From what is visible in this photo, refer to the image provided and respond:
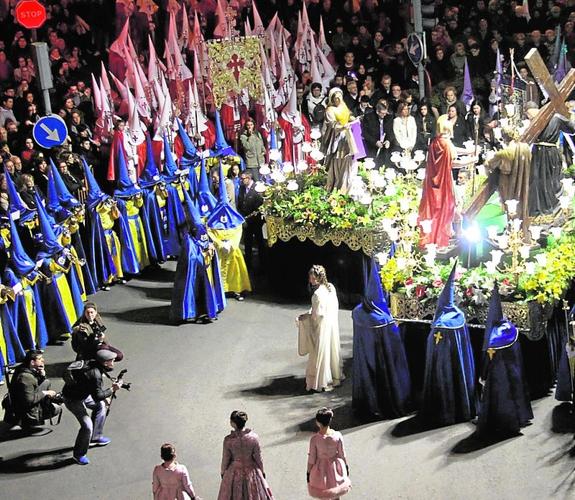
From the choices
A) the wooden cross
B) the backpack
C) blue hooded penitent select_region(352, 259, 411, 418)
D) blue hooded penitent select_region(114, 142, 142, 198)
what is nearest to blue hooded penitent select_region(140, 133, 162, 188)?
blue hooded penitent select_region(114, 142, 142, 198)

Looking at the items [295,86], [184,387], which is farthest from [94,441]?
[295,86]

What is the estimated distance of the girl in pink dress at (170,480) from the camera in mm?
11102

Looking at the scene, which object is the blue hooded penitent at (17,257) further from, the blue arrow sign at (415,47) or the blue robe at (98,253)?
the blue arrow sign at (415,47)

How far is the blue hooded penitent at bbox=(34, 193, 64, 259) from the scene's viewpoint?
17.0 meters

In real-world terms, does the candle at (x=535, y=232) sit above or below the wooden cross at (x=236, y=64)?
below

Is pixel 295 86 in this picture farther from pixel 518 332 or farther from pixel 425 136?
pixel 518 332

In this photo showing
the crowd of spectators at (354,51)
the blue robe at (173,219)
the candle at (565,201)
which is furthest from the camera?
the crowd of spectators at (354,51)

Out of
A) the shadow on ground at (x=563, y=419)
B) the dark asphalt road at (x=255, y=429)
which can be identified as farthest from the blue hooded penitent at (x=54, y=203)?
the shadow on ground at (x=563, y=419)

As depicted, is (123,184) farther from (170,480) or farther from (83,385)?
(170,480)

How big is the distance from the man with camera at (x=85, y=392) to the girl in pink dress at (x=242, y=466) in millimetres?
2300

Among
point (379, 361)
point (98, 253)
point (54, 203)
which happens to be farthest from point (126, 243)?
point (379, 361)

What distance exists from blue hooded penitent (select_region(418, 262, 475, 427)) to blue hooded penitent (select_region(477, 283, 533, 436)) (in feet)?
1.12

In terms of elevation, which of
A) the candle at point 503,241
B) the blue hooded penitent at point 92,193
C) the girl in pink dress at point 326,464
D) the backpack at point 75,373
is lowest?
the girl in pink dress at point 326,464

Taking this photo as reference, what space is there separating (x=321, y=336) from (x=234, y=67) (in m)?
10.6
